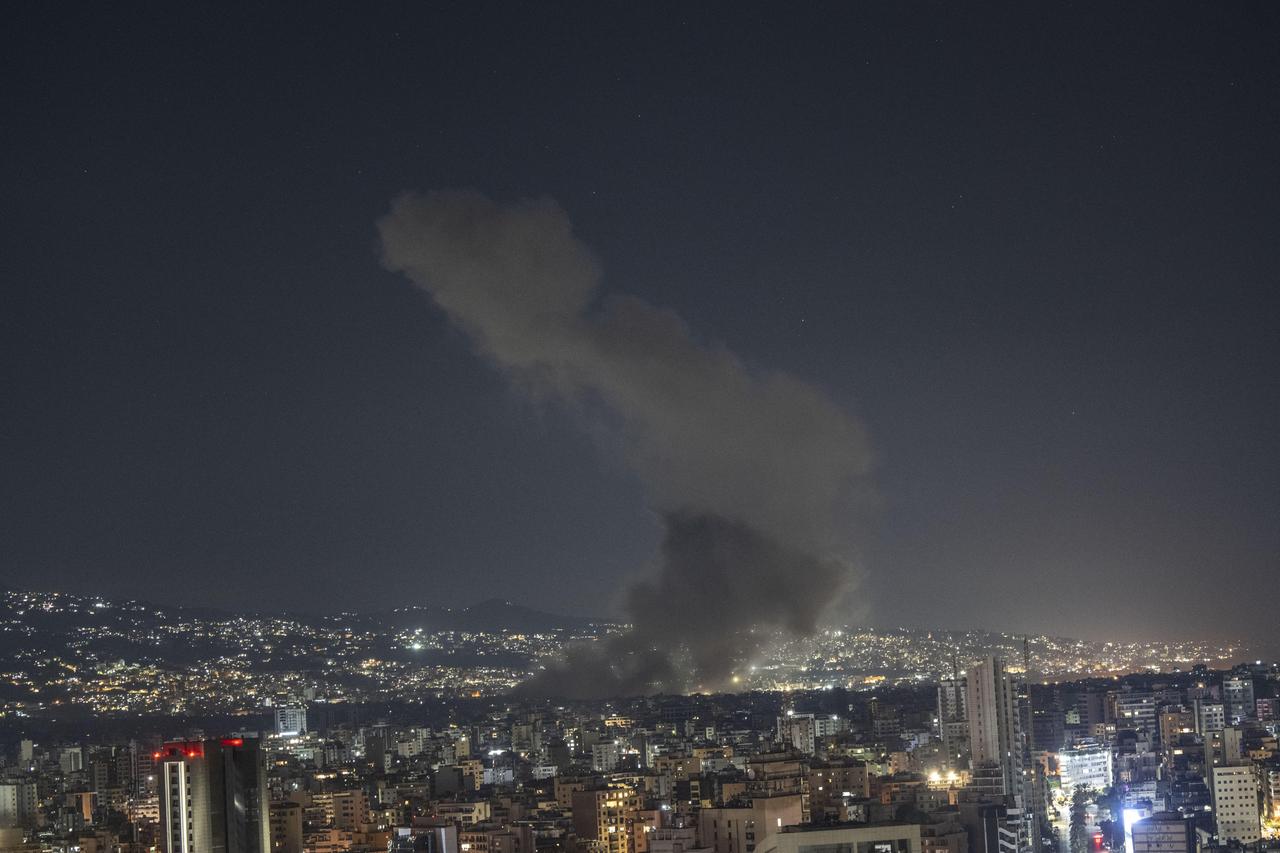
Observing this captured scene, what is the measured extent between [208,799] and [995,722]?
14.9 m

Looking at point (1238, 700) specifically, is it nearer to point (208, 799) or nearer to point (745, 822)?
point (745, 822)

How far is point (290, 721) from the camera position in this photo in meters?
34.7

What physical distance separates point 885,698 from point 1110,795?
Answer: 43.2 feet

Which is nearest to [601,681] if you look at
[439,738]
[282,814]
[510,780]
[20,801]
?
[439,738]

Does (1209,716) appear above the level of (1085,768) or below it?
above

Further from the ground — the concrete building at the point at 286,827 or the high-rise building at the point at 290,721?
the high-rise building at the point at 290,721

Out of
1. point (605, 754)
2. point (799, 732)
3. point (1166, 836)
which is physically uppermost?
point (799, 732)

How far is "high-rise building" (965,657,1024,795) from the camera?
22406 millimetres

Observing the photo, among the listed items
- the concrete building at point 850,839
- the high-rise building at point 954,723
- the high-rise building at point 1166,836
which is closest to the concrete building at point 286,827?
the concrete building at point 850,839

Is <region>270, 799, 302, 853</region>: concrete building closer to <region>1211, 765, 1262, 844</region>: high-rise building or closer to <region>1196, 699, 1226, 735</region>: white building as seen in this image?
<region>1211, 765, 1262, 844</region>: high-rise building

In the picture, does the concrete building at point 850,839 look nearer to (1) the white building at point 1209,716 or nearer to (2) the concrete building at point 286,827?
(2) the concrete building at point 286,827

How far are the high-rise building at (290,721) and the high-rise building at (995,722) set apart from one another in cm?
1140

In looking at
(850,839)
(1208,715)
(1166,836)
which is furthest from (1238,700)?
(850,839)

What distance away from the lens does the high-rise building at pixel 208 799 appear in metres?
11.0
